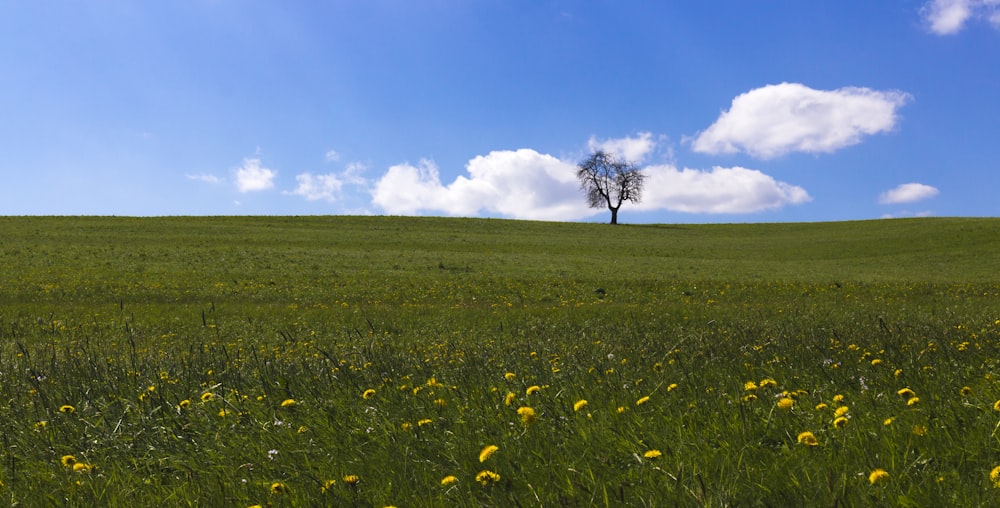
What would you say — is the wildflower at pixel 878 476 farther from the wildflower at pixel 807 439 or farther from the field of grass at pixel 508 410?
the wildflower at pixel 807 439

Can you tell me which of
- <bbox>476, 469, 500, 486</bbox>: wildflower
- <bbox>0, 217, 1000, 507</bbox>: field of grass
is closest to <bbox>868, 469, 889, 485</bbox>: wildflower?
<bbox>0, 217, 1000, 507</bbox>: field of grass

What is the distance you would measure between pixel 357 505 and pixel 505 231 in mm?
55410

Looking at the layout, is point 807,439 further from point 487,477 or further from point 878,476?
point 487,477

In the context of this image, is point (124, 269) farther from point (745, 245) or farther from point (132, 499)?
point (745, 245)

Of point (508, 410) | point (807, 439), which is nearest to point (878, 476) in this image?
point (807, 439)

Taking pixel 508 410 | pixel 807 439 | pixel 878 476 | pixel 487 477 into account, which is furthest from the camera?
pixel 508 410

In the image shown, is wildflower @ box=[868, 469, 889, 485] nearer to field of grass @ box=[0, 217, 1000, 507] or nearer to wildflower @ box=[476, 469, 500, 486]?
field of grass @ box=[0, 217, 1000, 507]

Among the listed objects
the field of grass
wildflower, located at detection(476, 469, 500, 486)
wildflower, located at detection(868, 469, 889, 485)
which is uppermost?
wildflower, located at detection(868, 469, 889, 485)

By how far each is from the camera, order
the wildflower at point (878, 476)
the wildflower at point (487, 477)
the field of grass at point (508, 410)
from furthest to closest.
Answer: the field of grass at point (508, 410)
the wildflower at point (487, 477)
the wildflower at point (878, 476)

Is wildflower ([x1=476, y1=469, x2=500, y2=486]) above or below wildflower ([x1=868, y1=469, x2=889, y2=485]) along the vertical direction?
below

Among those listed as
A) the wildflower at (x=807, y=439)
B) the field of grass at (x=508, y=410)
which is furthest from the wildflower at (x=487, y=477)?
the wildflower at (x=807, y=439)

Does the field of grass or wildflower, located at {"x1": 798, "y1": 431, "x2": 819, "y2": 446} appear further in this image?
wildflower, located at {"x1": 798, "y1": 431, "x2": 819, "y2": 446}

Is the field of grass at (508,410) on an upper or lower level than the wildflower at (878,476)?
lower

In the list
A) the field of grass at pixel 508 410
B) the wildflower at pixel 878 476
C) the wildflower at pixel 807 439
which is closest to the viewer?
the wildflower at pixel 878 476
